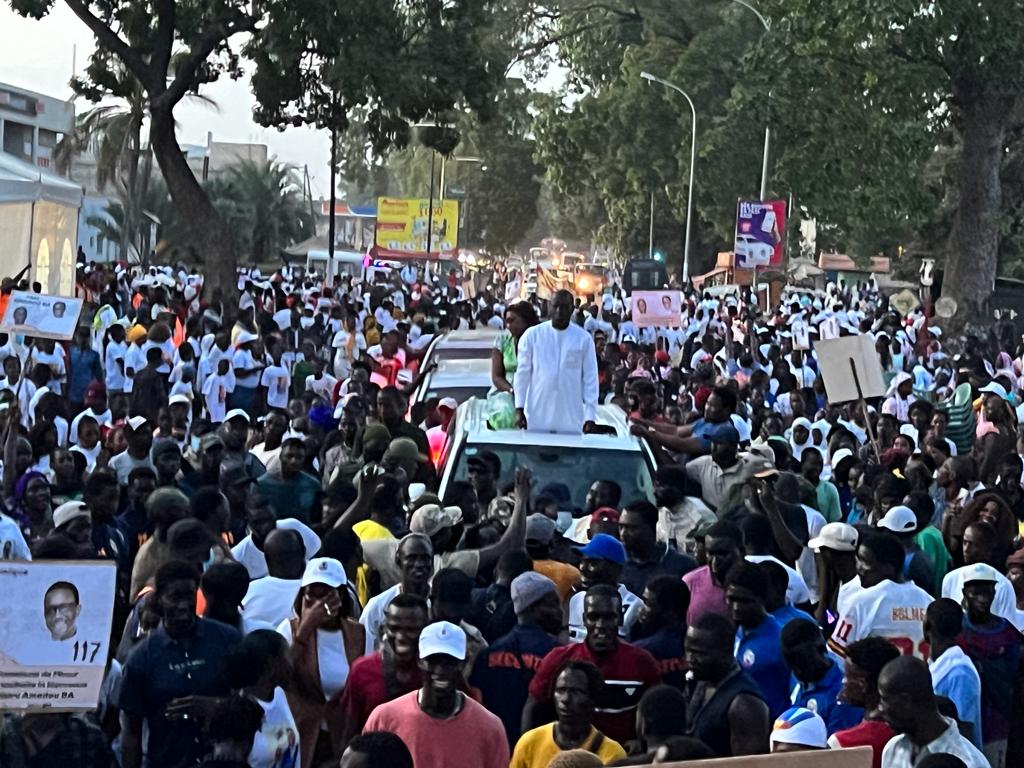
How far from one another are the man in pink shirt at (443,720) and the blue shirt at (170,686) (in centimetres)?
71

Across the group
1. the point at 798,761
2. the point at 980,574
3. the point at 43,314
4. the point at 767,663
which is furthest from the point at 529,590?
the point at 43,314

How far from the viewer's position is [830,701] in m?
6.69

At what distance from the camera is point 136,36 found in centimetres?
3288

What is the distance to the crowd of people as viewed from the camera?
6.02 meters

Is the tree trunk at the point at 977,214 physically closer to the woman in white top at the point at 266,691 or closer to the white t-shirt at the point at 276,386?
the white t-shirt at the point at 276,386

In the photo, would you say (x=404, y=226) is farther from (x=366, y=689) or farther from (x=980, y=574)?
(x=366, y=689)

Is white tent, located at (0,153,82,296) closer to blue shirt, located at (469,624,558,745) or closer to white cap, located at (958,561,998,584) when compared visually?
blue shirt, located at (469,624,558,745)

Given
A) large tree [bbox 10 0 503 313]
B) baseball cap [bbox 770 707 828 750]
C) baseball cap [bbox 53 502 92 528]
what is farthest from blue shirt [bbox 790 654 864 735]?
large tree [bbox 10 0 503 313]

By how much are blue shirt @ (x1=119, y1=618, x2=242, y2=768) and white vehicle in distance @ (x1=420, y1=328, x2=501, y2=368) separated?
953cm

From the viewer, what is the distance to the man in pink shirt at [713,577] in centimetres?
799

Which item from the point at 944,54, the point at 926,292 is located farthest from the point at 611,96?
the point at 944,54

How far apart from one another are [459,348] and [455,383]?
7.80 ft

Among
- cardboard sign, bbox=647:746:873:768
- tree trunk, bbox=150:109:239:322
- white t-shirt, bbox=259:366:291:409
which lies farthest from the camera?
tree trunk, bbox=150:109:239:322

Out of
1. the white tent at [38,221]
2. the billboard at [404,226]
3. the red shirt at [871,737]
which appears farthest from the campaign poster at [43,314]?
the billboard at [404,226]
